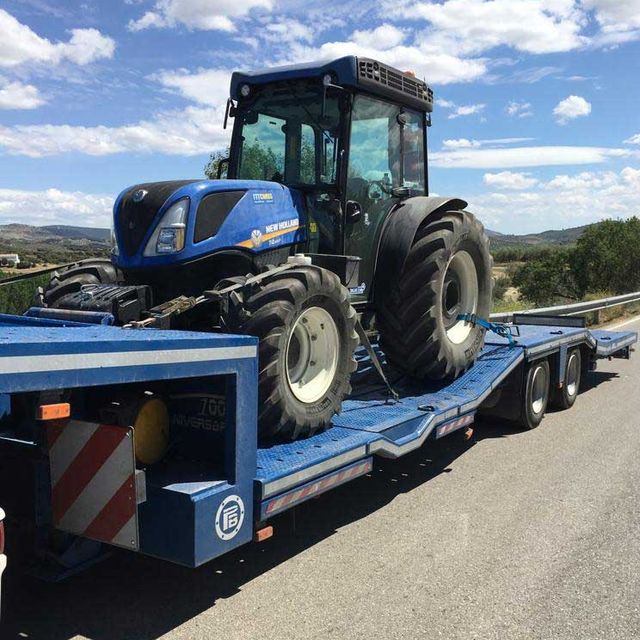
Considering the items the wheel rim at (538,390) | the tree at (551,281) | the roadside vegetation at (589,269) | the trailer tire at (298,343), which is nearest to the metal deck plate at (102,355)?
the trailer tire at (298,343)

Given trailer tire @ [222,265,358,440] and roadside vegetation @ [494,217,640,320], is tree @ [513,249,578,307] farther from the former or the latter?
trailer tire @ [222,265,358,440]

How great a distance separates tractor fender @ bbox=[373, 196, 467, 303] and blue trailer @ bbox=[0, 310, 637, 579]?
2.22 m

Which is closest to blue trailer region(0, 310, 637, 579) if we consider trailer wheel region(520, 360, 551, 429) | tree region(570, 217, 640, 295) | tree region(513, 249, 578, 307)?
trailer wheel region(520, 360, 551, 429)

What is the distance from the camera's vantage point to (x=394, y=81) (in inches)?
243

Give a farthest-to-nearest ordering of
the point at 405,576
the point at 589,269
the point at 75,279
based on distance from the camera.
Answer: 1. the point at 589,269
2. the point at 75,279
3. the point at 405,576

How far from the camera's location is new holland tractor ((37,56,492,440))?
4.51 metres

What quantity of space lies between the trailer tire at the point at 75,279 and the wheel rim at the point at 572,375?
5678 mm

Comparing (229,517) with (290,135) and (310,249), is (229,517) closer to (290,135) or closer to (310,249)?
(310,249)

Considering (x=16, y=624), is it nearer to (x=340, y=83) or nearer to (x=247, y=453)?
(x=247, y=453)

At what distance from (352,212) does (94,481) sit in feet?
11.1

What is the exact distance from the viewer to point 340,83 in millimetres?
5586

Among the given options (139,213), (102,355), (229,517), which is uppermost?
(139,213)

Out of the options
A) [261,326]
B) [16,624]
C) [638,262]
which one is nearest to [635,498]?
[261,326]

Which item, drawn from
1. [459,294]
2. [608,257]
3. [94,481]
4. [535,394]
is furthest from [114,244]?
[608,257]
